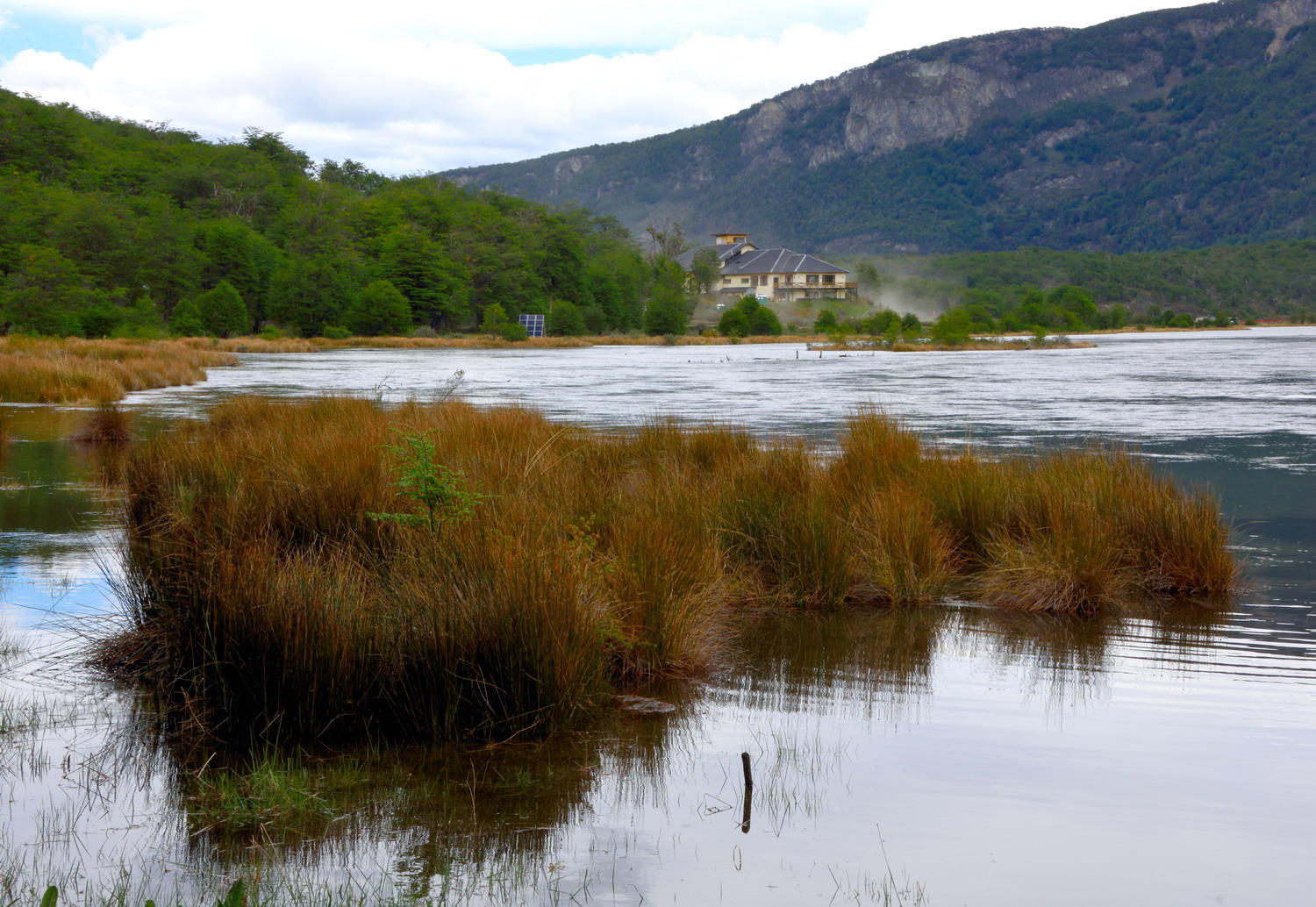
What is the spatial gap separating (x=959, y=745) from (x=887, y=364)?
146 ft

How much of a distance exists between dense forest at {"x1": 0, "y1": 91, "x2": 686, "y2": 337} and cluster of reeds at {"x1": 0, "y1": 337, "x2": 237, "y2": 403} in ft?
46.9

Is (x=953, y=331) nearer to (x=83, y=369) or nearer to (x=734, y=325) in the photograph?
(x=734, y=325)

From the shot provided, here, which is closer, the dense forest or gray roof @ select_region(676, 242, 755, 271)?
the dense forest

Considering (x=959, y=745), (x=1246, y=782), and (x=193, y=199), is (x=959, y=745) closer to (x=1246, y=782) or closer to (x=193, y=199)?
(x=1246, y=782)

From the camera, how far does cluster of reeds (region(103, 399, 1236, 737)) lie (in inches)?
194

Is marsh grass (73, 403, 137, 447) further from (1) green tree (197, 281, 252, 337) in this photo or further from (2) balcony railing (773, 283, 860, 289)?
(2) balcony railing (773, 283, 860, 289)

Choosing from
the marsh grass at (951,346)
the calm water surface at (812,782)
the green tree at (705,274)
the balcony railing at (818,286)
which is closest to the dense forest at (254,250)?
the green tree at (705,274)

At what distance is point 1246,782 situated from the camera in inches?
181

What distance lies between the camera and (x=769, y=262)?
5221 inches

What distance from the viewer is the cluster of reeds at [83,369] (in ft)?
73.7

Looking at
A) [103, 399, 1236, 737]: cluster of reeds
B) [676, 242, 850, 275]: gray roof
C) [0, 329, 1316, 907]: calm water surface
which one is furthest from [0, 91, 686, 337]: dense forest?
[0, 329, 1316, 907]: calm water surface

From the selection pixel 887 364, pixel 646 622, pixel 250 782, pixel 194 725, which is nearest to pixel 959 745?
pixel 646 622

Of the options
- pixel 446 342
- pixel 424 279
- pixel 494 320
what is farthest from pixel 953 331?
pixel 424 279

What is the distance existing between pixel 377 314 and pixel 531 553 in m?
79.6
